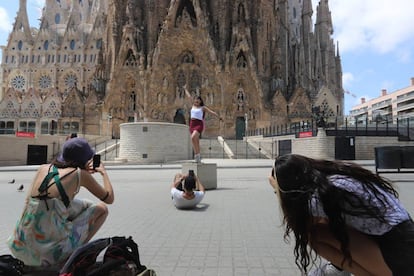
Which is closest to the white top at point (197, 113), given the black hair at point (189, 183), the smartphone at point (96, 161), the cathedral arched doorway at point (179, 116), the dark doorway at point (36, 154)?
the black hair at point (189, 183)

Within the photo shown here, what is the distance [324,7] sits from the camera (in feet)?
193

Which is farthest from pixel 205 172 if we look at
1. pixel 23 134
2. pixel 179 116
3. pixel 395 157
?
pixel 179 116

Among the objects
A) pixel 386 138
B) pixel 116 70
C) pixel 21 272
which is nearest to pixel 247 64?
pixel 116 70

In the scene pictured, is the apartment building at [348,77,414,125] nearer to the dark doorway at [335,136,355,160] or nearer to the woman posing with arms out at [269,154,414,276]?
the dark doorway at [335,136,355,160]

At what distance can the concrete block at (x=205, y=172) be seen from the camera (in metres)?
8.43

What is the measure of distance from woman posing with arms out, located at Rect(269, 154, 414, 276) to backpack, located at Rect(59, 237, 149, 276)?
40.3 inches

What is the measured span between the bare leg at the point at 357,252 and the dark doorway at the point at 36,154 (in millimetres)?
27973

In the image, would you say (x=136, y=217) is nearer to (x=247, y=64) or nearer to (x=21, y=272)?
(x=21, y=272)

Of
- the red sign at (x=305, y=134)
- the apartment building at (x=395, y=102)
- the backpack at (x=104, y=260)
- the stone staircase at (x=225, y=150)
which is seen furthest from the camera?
the apartment building at (x=395, y=102)

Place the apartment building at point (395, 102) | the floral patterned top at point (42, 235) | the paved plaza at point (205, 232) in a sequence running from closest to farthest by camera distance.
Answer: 1. the floral patterned top at point (42, 235)
2. the paved plaza at point (205, 232)
3. the apartment building at point (395, 102)

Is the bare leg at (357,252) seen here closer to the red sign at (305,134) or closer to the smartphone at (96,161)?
the smartphone at (96,161)

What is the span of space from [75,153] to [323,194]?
1.91 meters

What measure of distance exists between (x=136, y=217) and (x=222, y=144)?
25.4 metres

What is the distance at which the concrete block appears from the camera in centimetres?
843
